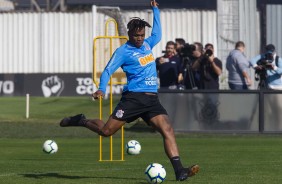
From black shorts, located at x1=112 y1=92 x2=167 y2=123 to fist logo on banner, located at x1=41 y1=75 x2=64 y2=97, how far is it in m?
30.1

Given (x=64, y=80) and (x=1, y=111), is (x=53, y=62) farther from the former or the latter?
(x=1, y=111)

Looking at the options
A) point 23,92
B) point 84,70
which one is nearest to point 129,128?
point 23,92

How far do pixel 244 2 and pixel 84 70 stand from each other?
1593 cm

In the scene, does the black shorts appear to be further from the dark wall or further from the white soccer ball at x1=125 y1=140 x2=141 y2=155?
the dark wall

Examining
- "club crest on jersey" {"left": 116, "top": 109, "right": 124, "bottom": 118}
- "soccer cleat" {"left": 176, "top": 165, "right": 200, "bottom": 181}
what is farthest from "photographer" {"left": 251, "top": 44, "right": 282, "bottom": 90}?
"soccer cleat" {"left": 176, "top": 165, "right": 200, "bottom": 181}

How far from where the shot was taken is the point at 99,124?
51.1ft

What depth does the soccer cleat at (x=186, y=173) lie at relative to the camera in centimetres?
1470

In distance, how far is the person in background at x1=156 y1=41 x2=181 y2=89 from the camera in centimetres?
2750

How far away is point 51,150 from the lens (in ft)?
63.2

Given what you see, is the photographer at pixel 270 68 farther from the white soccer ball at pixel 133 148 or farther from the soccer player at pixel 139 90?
the soccer player at pixel 139 90

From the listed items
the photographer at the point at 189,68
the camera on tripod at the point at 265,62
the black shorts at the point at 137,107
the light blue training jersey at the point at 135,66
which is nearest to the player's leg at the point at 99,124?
the black shorts at the point at 137,107

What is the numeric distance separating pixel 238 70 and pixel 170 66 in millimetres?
1785

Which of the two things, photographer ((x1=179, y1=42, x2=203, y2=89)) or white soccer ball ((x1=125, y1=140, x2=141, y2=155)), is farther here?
photographer ((x1=179, y1=42, x2=203, y2=89))

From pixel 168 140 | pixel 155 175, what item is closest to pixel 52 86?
pixel 168 140
